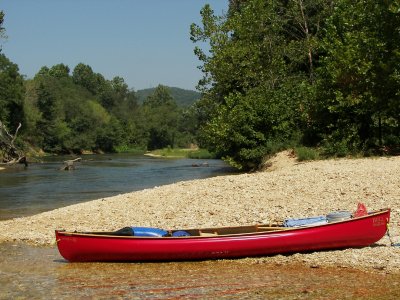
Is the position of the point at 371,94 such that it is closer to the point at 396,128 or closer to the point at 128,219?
the point at 396,128

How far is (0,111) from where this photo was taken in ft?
232

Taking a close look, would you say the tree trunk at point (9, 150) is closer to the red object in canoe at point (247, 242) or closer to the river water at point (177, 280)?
the river water at point (177, 280)

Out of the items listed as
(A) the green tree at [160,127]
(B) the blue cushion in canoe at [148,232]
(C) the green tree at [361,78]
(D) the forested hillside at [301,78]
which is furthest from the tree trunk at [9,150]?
(A) the green tree at [160,127]

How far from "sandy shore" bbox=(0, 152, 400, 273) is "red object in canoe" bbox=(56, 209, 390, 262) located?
26cm

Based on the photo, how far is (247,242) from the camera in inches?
499

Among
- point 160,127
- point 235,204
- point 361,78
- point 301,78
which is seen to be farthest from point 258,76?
point 160,127

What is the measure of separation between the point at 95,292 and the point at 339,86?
2305 cm

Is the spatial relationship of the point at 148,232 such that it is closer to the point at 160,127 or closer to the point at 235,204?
the point at 235,204

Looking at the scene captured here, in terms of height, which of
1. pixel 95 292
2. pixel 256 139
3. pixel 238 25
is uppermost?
pixel 238 25

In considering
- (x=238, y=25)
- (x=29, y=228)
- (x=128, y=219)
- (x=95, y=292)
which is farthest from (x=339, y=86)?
(x=95, y=292)

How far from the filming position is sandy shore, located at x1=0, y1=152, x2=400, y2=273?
16484mm

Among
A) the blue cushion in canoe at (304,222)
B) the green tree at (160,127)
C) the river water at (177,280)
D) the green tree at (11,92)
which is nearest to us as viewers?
the river water at (177,280)

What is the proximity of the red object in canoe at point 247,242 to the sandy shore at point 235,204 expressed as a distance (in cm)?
26

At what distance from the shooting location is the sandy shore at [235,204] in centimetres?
1648
